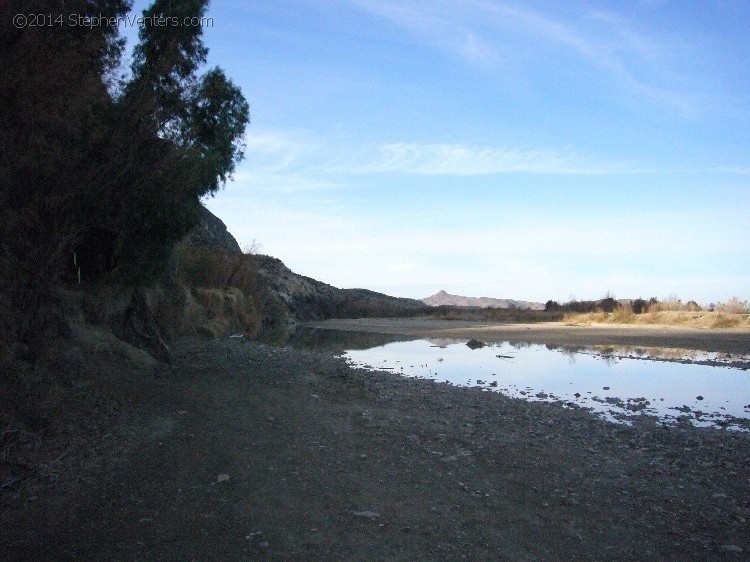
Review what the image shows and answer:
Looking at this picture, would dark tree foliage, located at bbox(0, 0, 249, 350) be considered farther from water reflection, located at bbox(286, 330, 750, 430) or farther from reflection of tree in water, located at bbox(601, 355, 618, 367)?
reflection of tree in water, located at bbox(601, 355, 618, 367)

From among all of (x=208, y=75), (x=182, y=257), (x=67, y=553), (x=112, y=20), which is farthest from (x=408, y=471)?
(x=182, y=257)

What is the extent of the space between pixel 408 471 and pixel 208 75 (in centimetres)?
933

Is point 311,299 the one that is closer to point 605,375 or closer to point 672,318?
point 672,318

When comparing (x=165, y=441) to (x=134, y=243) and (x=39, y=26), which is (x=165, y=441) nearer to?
(x=39, y=26)

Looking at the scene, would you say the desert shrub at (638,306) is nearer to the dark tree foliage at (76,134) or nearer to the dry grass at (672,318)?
the dry grass at (672,318)

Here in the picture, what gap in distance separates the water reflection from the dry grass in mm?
10989

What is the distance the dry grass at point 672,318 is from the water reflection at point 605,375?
36.1 feet

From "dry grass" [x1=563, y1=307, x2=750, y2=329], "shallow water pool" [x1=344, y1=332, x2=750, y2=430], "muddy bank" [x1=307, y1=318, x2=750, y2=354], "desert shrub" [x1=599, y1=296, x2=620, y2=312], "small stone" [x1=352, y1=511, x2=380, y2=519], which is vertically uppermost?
"desert shrub" [x1=599, y1=296, x2=620, y2=312]

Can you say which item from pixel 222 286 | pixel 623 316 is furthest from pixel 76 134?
pixel 623 316

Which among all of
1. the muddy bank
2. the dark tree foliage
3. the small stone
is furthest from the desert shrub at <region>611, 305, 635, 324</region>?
the small stone

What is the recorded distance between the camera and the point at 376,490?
19.2 ft

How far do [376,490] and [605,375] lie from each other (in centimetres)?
1335

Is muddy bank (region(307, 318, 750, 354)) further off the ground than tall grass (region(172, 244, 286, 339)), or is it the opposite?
tall grass (region(172, 244, 286, 339))

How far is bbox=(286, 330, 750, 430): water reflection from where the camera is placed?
38.4 feet
